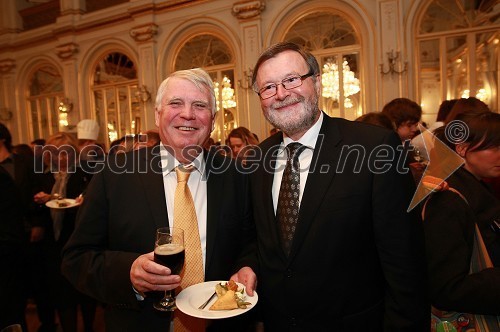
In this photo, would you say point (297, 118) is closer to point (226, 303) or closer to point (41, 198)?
point (226, 303)

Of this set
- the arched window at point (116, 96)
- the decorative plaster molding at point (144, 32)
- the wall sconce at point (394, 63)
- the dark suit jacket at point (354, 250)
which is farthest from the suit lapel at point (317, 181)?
the arched window at point (116, 96)

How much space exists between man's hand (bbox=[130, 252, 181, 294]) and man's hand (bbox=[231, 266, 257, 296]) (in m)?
0.32

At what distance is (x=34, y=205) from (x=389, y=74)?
20.7ft

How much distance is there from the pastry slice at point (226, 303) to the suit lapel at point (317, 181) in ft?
1.09

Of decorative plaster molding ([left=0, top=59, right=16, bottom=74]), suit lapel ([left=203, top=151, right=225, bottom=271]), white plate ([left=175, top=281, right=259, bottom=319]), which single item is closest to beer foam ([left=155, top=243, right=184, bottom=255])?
white plate ([left=175, top=281, right=259, bottom=319])

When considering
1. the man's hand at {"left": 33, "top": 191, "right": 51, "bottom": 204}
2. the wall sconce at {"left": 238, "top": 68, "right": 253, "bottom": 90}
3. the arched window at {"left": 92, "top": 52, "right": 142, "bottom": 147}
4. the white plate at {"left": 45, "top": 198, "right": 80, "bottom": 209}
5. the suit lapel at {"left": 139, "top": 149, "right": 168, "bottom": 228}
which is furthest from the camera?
the arched window at {"left": 92, "top": 52, "right": 142, "bottom": 147}

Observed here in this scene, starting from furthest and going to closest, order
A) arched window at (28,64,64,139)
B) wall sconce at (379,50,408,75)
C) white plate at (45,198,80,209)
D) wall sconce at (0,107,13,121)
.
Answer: wall sconce at (0,107,13,121) → arched window at (28,64,64,139) → wall sconce at (379,50,408,75) → white plate at (45,198,80,209)

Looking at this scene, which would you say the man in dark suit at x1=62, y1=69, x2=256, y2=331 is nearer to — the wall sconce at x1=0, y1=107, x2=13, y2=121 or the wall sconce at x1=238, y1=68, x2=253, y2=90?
the wall sconce at x1=238, y1=68, x2=253, y2=90

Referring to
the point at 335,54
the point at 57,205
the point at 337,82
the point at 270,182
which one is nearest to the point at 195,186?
the point at 270,182

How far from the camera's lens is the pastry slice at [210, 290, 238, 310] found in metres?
1.33

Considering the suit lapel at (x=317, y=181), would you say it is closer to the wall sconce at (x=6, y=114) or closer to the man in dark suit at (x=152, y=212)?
the man in dark suit at (x=152, y=212)

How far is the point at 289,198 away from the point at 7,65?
44.6ft

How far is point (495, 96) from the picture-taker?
6781mm

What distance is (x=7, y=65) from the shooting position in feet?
39.3
